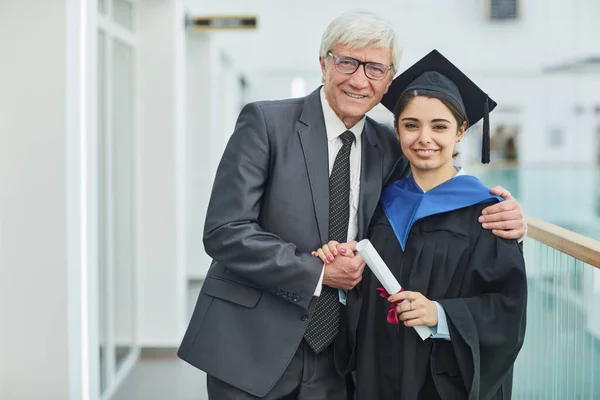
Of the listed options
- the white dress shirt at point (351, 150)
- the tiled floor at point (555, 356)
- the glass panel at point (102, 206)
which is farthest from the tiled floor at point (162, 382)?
the white dress shirt at point (351, 150)

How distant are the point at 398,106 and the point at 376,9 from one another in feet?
41.2

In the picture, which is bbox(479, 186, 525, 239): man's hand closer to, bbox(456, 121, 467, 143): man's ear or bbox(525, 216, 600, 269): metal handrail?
bbox(456, 121, 467, 143): man's ear

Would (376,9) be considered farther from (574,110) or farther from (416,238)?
(416,238)

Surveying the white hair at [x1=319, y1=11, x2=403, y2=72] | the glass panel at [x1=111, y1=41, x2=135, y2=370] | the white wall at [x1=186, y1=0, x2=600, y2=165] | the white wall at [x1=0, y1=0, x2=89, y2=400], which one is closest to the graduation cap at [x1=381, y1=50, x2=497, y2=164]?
the white hair at [x1=319, y1=11, x2=403, y2=72]

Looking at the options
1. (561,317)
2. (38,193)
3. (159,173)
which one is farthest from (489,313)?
(159,173)

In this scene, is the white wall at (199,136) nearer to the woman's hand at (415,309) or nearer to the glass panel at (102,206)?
the glass panel at (102,206)

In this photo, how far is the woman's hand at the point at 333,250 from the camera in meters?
2.26

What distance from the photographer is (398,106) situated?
2428 mm

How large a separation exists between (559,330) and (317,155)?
1.35m

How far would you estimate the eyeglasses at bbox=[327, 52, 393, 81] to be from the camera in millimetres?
2379

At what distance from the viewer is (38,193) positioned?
3213mm

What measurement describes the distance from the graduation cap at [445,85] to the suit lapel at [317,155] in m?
0.24

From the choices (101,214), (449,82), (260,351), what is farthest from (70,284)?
(449,82)

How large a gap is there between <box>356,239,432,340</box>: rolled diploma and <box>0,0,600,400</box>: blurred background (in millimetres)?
778
